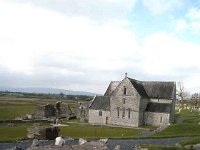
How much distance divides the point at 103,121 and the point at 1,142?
49.0 metres

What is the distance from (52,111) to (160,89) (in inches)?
1248

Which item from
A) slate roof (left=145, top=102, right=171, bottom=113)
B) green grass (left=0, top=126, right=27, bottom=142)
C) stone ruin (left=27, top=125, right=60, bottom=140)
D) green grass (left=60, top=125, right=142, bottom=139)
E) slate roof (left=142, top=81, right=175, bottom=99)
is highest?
slate roof (left=142, top=81, right=175, bottom=99)

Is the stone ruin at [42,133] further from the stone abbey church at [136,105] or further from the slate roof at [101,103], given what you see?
the slate roof at [101,103]

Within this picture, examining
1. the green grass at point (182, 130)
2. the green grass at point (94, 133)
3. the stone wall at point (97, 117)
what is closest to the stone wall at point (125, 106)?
the stone wall at point (97, 117)

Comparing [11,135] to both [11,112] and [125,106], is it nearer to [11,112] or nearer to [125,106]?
[125,106]

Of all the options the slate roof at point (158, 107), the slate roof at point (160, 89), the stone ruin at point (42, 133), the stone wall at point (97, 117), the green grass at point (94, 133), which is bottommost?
the green grass at point (94, 133)

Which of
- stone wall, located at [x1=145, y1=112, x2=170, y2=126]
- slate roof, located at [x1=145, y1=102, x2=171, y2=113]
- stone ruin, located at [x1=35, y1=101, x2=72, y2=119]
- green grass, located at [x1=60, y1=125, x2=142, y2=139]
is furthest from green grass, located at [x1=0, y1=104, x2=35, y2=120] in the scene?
slate roof, located at [x1=145, y1=102, x2=171, y2=113]

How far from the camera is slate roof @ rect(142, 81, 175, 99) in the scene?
292 feet

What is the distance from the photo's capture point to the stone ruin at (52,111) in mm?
100675

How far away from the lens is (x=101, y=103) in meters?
93.5

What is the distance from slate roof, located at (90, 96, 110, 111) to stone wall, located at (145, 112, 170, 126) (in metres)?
9.78

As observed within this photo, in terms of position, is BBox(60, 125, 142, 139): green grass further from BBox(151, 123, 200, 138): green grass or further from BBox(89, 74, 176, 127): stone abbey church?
BBox(89, 74, 176, 127): stone abbey church

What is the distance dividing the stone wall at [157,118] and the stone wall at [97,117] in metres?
9.35

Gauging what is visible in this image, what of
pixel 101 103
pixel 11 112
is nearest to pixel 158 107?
pixel 101 103
